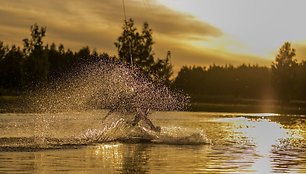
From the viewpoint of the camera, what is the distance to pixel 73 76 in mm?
151500

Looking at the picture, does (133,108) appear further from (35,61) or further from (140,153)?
(35,61)

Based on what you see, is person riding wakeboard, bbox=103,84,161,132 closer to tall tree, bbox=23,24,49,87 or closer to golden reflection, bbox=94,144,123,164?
golden reflection, bbox=94,144,123,164

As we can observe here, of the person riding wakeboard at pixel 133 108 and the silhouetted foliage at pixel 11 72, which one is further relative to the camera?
the silhouetted foliage at pixel 11 72

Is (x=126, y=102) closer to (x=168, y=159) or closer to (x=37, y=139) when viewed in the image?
(x=37, y=139)

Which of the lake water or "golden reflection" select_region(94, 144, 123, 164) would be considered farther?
"golden reflection" select_region(94, 144, 123, 164)

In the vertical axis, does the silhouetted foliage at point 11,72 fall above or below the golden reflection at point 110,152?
above

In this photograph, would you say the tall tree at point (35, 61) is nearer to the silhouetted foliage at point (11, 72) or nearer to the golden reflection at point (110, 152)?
the silhouetted foliage at point (11, 72)

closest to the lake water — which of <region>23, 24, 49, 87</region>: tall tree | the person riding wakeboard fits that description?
the person riding wakeboard

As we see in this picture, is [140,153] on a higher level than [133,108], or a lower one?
lower

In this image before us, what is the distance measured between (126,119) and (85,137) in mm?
3331

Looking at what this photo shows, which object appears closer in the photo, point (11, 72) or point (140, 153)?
point (140, 153)

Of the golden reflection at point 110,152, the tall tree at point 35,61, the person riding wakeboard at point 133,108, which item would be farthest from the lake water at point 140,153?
the tall tree at point 35,61

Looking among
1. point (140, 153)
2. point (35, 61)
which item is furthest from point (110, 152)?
point (35, 61)

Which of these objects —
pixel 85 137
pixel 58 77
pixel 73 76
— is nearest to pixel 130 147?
pixel 85 137
